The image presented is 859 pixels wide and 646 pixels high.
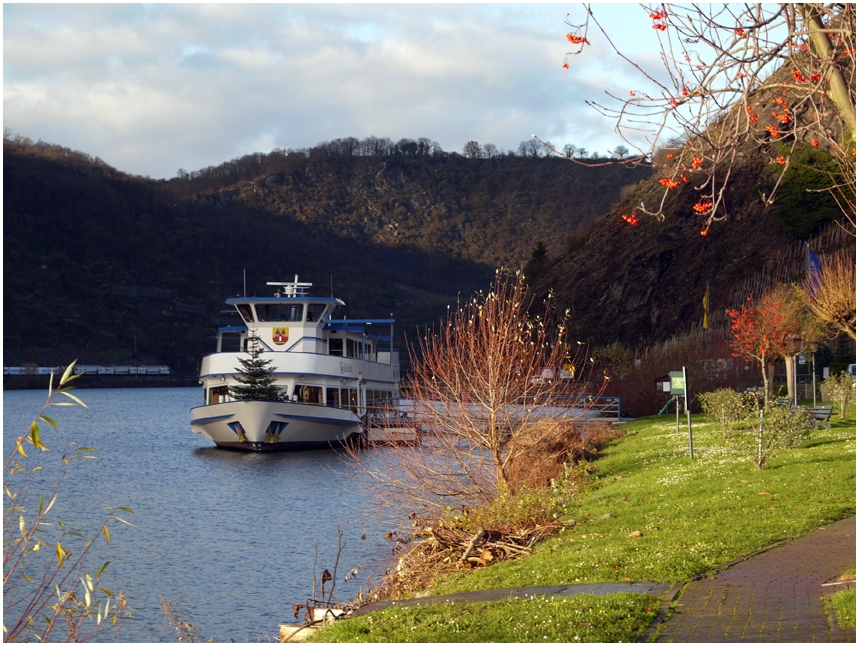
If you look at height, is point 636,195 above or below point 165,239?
below

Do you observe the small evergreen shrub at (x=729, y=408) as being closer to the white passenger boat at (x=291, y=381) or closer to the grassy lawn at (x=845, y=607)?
the grassy lawn at (x=845, y=607)

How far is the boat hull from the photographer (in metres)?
39.1

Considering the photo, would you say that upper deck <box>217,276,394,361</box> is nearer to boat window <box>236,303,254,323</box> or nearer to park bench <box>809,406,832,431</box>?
boat window <box>236,303,254,323</box>

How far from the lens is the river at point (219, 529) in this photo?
1534 cm

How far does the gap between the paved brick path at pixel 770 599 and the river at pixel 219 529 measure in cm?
702

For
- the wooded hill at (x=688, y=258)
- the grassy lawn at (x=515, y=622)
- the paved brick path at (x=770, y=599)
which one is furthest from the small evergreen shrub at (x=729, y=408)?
the wooded hill at (x=688, y=258)

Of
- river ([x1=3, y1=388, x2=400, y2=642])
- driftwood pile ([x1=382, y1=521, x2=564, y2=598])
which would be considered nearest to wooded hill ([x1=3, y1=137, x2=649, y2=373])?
river ([x1=3, y1=388, x2=400, y2=642])

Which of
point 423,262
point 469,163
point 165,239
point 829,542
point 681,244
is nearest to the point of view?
point 829,542

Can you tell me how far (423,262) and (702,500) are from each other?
137611mm

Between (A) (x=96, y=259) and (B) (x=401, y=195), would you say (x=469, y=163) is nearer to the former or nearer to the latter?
(B) (x=401, y=195)

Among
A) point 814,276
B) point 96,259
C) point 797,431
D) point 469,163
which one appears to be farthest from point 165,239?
Answer: point 797,431

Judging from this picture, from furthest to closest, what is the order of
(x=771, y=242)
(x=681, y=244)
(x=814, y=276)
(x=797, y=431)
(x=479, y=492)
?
(x=681, y=244)
(x=771, y=242)
(x=814, y=276)
(x=797, y=431)
(x=479, y=492)

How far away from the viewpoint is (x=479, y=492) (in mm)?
17016

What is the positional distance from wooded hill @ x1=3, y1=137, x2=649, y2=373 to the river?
303 ft
